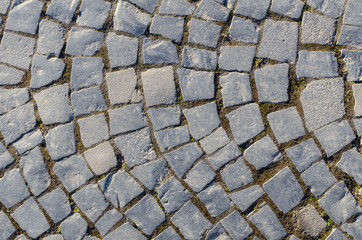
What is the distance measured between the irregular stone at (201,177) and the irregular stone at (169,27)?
1.19 metres

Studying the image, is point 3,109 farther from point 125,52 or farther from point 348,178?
point 348,178

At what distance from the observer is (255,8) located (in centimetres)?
297

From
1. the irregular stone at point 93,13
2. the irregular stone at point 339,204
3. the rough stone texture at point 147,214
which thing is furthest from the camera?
the irregular stone at point 93,13

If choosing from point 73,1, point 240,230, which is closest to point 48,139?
point 73,1

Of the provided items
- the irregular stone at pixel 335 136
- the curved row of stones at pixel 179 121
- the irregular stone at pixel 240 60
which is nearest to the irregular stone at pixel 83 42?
the curved row of stones at pixel 179 121

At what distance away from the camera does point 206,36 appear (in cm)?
297

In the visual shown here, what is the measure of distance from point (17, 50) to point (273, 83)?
2.41 m

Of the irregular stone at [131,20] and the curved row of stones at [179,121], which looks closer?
the curved row of stones at [179,121]

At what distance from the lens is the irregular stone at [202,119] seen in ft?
9.58

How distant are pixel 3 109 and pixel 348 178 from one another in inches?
126

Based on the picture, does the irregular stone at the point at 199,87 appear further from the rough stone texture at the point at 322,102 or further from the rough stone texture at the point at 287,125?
the rough stone texture at the point at 322,102

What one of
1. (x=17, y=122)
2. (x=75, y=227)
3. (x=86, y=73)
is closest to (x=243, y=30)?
(x=86, y=73)

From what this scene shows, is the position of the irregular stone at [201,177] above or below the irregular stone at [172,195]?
above

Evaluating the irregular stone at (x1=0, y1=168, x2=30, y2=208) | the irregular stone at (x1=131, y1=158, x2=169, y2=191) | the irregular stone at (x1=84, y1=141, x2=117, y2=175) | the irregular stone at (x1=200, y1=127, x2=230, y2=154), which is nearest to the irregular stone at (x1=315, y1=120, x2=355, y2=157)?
the irregular stone at (x1=200, y1=127, x2=230, y2=154)
